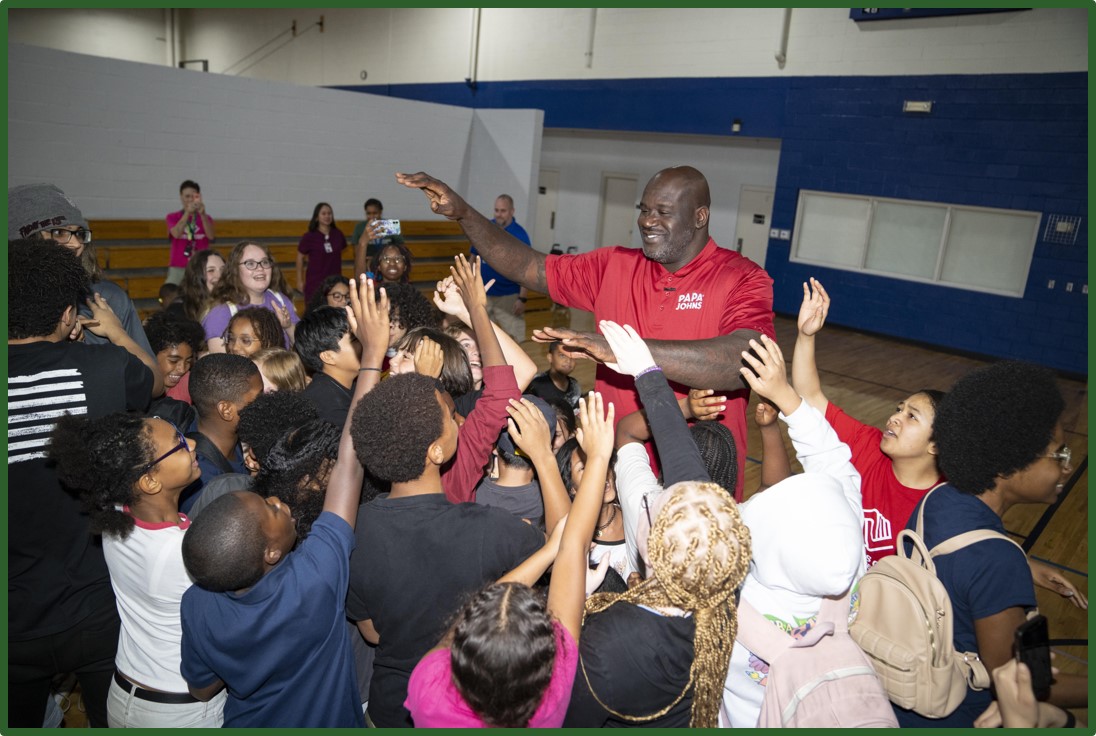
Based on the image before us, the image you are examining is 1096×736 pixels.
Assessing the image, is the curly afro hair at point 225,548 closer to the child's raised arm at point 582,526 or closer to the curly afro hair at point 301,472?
the curly afro hair at point 301,472

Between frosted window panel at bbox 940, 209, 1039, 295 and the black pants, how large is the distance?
10121mm

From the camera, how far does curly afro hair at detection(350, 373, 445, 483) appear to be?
156 centimetres

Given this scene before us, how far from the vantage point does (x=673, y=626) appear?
1321mm

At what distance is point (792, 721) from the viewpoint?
130cm

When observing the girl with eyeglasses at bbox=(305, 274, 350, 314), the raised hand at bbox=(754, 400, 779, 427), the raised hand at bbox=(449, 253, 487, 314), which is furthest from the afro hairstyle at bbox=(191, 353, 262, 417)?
the girl with eyeglasses at bbox=(305, 274, 350, 314)

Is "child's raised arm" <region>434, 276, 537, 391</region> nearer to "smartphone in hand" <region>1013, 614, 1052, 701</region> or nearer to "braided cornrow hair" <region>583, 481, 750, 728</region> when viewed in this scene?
"braided cornrow hair" <region>583, 481, 750, 728</region>

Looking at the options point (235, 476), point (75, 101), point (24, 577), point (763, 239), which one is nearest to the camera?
point (24, 577)

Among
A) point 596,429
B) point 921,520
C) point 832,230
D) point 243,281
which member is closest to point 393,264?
point 243,281

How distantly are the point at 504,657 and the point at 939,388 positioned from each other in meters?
7.76

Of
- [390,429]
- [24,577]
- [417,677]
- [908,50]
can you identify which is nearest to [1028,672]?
[417,677]

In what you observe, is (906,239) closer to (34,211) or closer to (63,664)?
(34,211)

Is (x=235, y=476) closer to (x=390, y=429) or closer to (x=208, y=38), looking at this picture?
(x=390, y=429)

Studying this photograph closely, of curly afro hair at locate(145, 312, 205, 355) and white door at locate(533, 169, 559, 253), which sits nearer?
Answer: curly afro hair at locate(145, 312, 205, 355)

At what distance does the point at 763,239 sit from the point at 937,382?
14.3 feet
